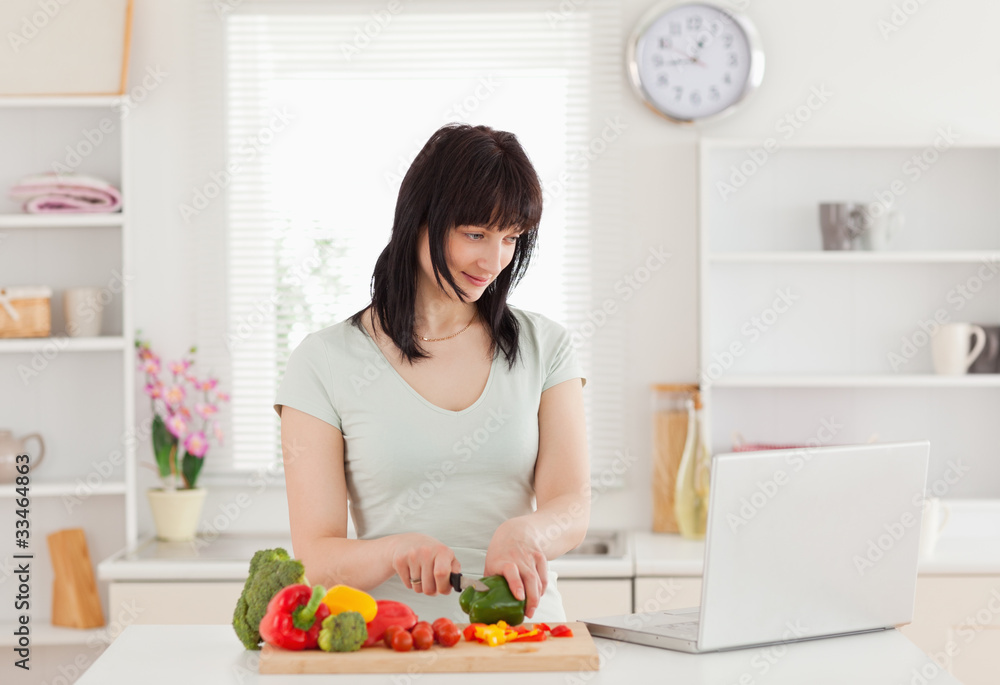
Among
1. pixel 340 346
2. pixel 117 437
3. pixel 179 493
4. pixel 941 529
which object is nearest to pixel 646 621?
pixel 340 346

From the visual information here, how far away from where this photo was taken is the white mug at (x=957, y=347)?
2.74m

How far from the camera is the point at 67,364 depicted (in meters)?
2.94

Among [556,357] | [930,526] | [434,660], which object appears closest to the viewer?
[434,660]

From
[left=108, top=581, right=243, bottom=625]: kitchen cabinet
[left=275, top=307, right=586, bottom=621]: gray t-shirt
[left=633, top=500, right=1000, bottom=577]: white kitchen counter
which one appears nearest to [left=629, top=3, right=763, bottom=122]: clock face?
[left=633, top=500, right=1000, bottom=577]: white kitchen counter

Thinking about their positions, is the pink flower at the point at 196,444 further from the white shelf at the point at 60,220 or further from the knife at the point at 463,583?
the knife at the point at 463,583

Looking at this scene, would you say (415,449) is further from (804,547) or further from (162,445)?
(162,445)

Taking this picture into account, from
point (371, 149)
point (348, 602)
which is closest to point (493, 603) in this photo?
point (348, 602)

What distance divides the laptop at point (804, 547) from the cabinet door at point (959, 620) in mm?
1211

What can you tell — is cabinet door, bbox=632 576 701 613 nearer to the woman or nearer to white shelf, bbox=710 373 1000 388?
white shelf, bbox=710 373 1000 388

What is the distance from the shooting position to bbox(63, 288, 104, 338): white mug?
2.76 meters

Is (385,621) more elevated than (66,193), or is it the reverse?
(66,193)

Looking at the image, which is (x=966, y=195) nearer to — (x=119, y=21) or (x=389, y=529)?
(x=389, y=529)

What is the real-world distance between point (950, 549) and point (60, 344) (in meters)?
2.52

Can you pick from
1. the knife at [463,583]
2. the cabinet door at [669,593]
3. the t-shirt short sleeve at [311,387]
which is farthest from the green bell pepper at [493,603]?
the cabinet door at [669,593]
